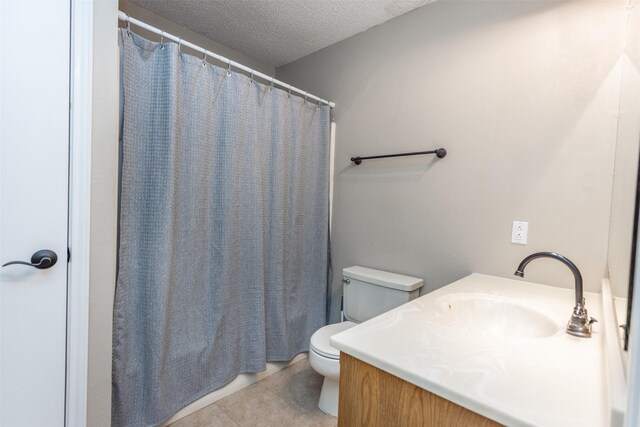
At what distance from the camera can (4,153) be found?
38.5 inches

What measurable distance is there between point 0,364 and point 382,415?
121cm

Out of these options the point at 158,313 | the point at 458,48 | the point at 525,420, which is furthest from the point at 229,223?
the point at 458,48

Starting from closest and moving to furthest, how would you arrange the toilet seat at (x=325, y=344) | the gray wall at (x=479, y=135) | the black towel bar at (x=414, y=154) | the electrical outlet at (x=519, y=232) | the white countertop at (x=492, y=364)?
the white countertop at (x=492, y=364), the gray wall at (x=479, y=135), the electrical outlet at (x=519, y=232), the toilet seat at (x=325, y=344), the black towel bar at (x=414, y=154)

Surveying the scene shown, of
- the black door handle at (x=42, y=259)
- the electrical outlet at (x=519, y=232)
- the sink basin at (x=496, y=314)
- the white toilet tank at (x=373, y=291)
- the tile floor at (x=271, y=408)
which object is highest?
the electrical outlet at (x=519, y=232)

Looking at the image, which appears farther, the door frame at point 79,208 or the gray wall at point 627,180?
the door frame at point 79,208

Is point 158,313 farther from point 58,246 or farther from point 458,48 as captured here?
point 458,48

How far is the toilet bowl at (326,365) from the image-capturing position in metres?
1.59

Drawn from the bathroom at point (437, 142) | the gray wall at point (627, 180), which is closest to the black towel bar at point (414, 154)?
the bathroom at point (437, 142)

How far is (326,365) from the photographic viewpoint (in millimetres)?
1590

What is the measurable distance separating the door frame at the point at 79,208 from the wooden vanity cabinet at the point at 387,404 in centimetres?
97

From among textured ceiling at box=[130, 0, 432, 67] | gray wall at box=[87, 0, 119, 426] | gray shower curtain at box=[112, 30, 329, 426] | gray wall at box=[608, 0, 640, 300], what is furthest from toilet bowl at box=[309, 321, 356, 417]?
textured ceiling at box=[130, 0, 432, 67]

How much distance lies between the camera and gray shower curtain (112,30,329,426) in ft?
4.59

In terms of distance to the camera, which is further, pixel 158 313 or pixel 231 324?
pixel 231 324

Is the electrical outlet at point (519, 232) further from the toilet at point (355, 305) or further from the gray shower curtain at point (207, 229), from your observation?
the gray shower curtain at point (207, 229)
